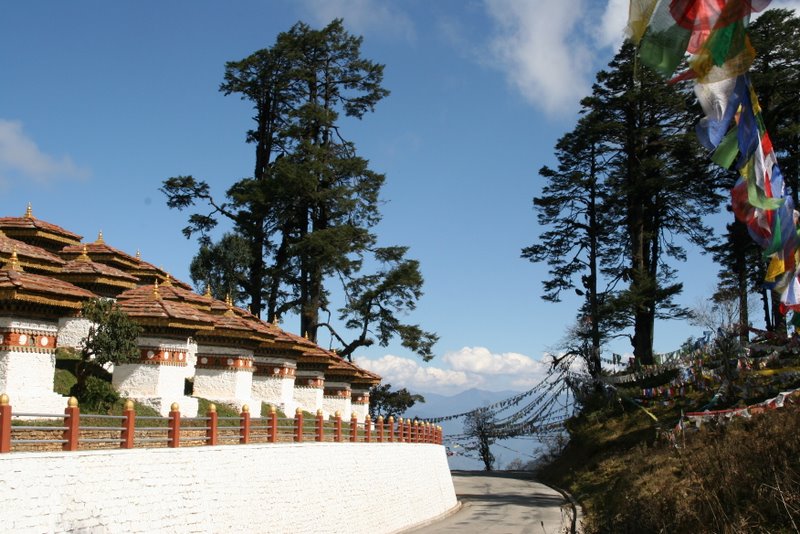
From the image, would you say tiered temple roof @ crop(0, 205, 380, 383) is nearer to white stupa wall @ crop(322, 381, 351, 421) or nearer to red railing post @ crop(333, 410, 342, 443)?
white stupa wall @ crop(322, 381, 351, 421)

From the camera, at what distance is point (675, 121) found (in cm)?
3688

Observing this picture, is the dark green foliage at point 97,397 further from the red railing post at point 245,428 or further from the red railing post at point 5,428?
the red railing post at point 5,428

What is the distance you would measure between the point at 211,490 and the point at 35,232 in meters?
16.4

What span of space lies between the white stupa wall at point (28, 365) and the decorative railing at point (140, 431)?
0.50m

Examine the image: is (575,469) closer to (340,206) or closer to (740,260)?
(740,260)

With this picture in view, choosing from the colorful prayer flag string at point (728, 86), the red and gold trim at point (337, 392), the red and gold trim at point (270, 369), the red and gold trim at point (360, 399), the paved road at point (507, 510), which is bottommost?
the paved road at point (507, 510)

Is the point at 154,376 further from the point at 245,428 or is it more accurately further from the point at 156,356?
the point at 245,428

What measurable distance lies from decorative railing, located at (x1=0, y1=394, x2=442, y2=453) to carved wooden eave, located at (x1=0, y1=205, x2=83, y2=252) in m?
10.8

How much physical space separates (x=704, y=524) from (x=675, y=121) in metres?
29.9

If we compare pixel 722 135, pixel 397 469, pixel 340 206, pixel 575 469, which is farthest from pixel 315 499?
pixel 340 206

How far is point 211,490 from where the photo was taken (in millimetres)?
13930

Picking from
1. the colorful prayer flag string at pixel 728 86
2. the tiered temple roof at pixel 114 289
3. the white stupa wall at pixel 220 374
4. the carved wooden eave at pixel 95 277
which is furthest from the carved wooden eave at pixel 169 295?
the colorful prayer flag string at pixel 728 86

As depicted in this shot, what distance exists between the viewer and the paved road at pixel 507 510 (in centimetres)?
2225

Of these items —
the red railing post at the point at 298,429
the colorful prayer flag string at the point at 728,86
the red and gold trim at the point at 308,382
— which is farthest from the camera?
the red and gold trim at the point at 308,382
